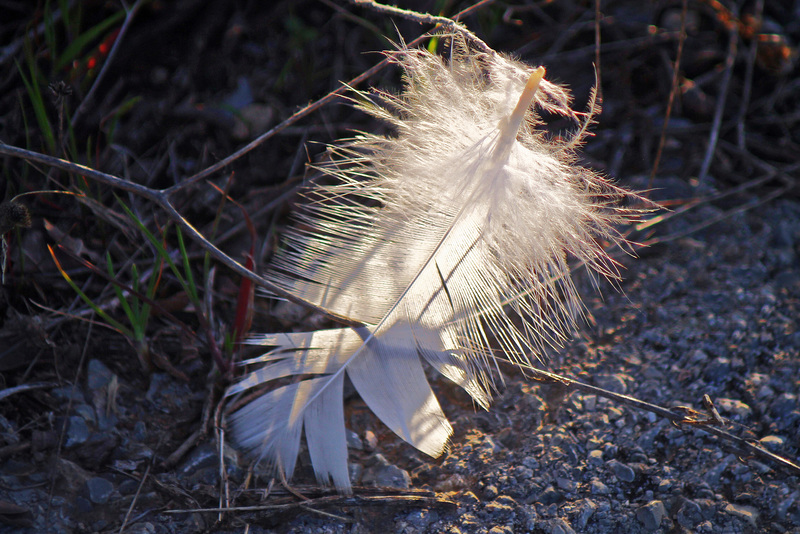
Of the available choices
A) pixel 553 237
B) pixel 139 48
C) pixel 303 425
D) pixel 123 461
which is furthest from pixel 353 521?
pixel 139 48

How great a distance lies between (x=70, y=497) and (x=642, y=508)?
128 cm

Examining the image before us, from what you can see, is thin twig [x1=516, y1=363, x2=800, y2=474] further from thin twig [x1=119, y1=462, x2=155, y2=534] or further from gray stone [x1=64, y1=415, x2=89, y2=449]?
gray stone [x1=64, y1=415, x2=89, y2=449]

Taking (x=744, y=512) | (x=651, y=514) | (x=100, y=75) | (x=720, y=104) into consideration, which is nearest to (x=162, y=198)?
(x=100, y=75)

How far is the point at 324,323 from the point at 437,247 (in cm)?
44

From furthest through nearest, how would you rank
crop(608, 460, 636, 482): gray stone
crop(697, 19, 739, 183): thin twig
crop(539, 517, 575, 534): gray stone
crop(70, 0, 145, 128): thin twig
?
1. crop(697, 19, 739, 183): thin twig
2. crop(70, 0, 145, 128): thin twig
3. crop(608, 460, 636, 482): gray stone
4. crop(539, 517, 575, 534): gray stone

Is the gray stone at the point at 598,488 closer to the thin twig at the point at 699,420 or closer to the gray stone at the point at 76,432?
the thin twig at the point at 699,420

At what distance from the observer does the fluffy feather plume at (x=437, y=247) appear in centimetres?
146

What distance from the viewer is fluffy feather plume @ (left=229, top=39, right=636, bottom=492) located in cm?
146

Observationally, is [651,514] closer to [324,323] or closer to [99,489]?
[324,323]

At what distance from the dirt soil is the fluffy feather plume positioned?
17 centimetres

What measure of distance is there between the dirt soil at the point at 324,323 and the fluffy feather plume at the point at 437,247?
0.17 metres

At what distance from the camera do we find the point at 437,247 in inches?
62.4

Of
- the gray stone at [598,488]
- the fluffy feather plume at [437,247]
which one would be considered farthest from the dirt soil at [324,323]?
the fluffy feather plume at [437,247]

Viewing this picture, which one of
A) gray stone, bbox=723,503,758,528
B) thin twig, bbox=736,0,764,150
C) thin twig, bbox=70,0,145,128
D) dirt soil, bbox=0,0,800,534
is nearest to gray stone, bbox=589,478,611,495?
dirt soil, bbox=0,0,800,534
